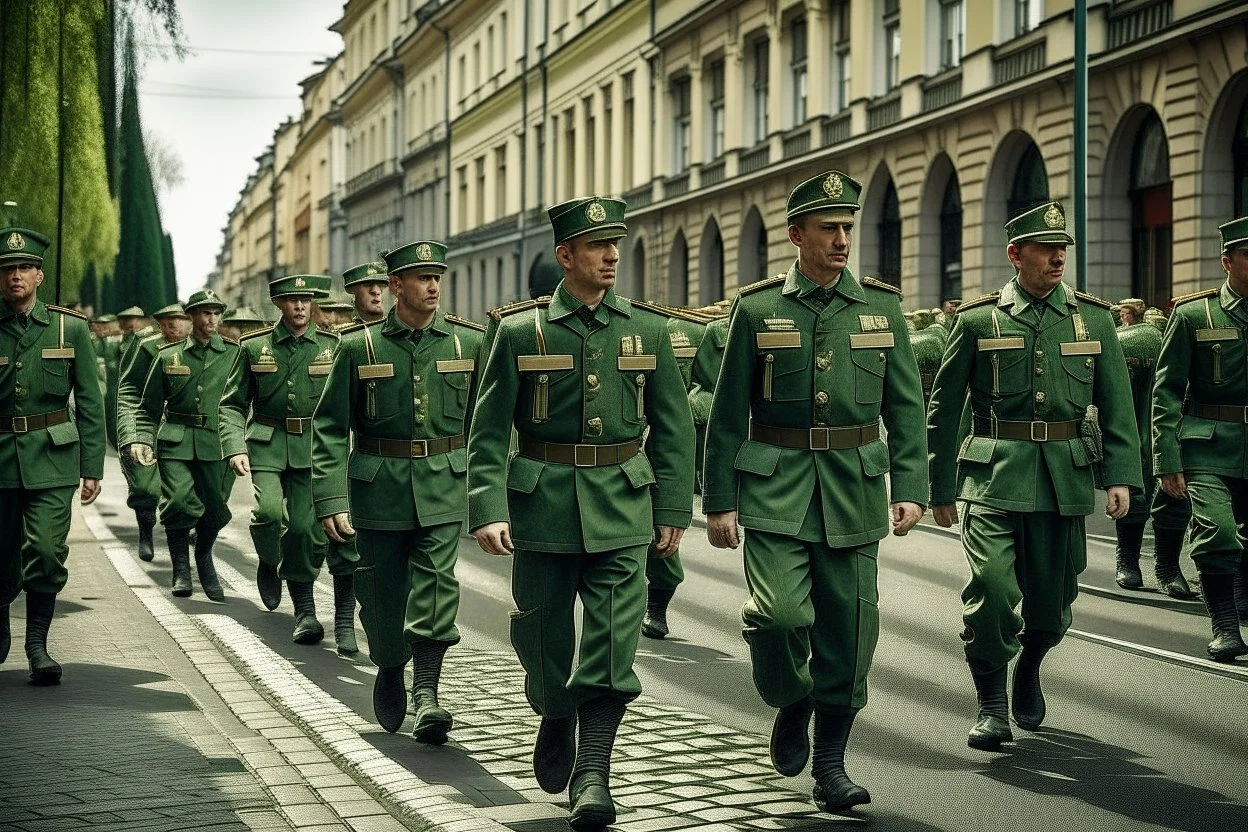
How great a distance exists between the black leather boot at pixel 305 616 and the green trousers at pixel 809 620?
15.2ft

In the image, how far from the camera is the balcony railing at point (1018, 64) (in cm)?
2842

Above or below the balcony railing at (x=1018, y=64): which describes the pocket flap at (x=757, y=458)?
below

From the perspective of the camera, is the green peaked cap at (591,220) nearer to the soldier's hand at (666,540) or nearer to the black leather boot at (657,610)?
the soldier's hand at (666,540)

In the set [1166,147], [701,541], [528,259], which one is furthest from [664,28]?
[701,541]

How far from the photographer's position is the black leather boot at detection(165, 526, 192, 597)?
13023 millimetres

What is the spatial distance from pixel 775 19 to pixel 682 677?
32485mm

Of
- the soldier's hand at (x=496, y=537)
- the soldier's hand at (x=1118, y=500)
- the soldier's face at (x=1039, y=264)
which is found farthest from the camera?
the soldier's face at (x=1039, y=264)

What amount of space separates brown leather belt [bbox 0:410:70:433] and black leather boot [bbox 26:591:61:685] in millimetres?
808

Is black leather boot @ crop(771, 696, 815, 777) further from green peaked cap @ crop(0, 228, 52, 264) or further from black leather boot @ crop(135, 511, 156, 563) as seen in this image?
black leather boot @ crop(135, 511, 156, 563)

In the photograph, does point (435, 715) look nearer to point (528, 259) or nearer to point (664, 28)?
point (664, 28)

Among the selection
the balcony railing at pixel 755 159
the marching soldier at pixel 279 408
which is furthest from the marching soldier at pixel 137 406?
the balcony railing at pixel 755 159

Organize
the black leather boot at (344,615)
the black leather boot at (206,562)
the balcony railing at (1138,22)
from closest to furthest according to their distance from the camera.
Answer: the black leather boot at (344,615) → the black leather boot at (206,562) → the balcony railing at (1138,22)

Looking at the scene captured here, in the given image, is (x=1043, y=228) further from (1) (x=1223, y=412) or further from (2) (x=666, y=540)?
→ (1) (x=1223, y=412)

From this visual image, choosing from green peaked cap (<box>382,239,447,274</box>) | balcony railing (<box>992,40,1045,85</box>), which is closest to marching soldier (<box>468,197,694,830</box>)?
green peaked cap (<box>382,239,447,274</box>)
